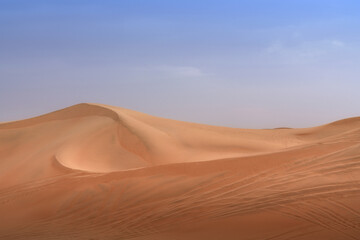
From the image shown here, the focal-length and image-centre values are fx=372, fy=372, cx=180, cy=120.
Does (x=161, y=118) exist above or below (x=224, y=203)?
above

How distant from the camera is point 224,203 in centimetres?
766

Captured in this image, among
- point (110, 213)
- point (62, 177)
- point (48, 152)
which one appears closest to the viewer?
point (110, 213)

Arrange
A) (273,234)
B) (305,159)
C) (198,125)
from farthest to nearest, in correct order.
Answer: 1. (198,125)
2. (305,159)
3. (273,234)

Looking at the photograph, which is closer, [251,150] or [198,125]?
[251,150]

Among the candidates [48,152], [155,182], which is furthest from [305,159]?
[48,152]

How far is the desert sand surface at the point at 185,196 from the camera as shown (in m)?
6.97

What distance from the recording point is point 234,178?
8.59 metres

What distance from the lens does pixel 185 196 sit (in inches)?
323

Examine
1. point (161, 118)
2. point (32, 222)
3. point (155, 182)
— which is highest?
point (161, 118)

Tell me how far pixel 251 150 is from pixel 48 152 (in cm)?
835

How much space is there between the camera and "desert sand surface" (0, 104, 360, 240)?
6973 mm

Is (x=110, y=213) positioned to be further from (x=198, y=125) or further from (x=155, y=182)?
(x=198, y=125)

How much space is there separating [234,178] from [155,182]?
1.94 metres

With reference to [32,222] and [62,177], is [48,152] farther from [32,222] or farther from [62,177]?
[32,222]
